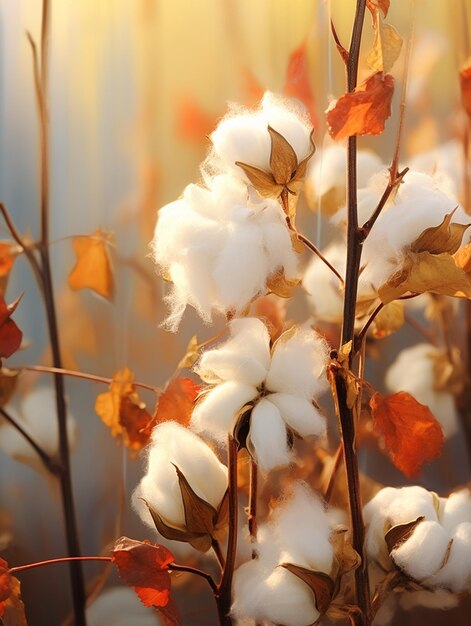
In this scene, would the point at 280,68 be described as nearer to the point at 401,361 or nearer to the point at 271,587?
the point at 401,361

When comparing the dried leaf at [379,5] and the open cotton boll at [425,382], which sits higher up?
the dried leaf at [379,5]

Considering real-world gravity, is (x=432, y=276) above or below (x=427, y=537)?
above

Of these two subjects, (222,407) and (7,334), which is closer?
(222,407)

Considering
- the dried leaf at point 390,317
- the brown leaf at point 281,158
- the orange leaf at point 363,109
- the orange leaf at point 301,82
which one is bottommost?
the dried leaf at point 390,317

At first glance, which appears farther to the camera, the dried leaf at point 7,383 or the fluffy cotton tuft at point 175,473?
the dried leaf at point 7,383

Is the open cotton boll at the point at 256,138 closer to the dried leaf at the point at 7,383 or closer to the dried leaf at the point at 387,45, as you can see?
the dried leaf at the point at 387,45

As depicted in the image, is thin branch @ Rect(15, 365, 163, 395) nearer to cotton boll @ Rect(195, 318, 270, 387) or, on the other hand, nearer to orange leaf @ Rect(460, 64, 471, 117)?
cotton boll @ Rect(195, 318, 270, 387)

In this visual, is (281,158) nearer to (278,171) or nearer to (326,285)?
(278,171)

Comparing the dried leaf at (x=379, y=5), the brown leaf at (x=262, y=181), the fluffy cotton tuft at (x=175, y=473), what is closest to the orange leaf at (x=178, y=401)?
the fluffy cotton tuft at (x=175, y=473)

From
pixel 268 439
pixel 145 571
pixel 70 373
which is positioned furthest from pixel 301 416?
pixel 70 373
